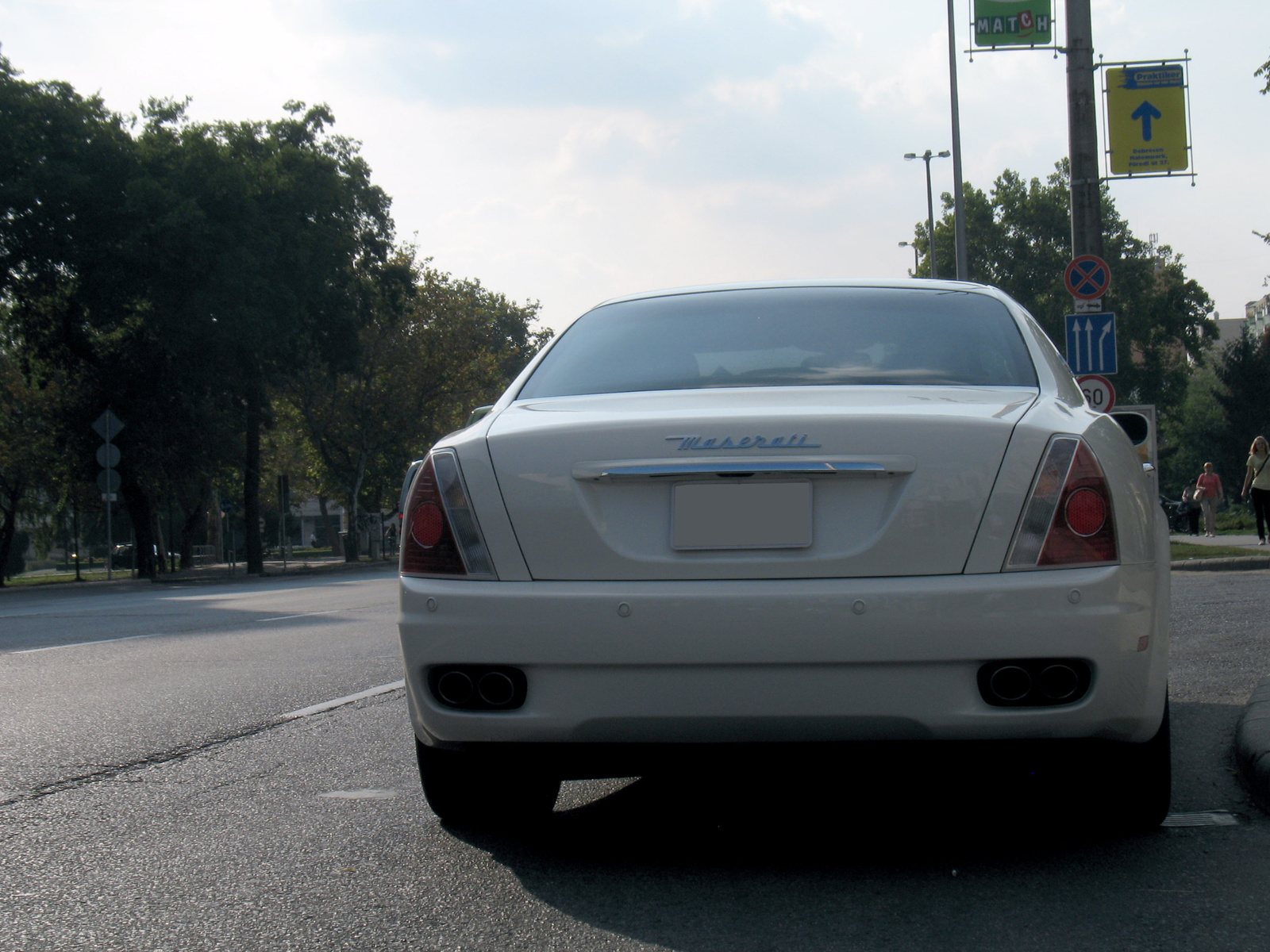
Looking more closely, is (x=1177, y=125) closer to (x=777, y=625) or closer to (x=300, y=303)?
(x=777, y=625)

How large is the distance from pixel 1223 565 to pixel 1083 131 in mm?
6155

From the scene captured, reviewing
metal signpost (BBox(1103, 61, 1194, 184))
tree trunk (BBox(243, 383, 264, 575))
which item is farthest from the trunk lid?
tree trunk (BBox(243, 383, 264, 575))

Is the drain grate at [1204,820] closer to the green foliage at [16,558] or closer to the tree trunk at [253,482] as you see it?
the tree trunk at [253,482]

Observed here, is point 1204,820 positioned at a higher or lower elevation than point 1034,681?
lower

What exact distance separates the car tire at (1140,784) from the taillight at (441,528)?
5.57 feet

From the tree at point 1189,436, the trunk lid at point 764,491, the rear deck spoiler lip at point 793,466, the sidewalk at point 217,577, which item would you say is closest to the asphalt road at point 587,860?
the trunk lid at point 764,491

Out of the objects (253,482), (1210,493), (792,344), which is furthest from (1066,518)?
(253,482)

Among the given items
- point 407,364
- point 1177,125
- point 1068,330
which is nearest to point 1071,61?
point 1177,125

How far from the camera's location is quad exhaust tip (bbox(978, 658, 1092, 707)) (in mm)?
3361

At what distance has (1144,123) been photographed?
15406 millimetres

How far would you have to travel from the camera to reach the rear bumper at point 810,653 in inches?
131

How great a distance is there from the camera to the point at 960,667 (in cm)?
335

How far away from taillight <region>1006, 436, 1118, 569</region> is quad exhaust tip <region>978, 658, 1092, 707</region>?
9.0 inches

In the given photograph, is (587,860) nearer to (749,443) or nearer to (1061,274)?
(749,443)
